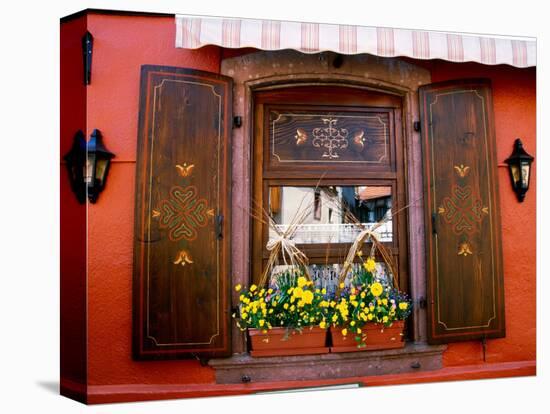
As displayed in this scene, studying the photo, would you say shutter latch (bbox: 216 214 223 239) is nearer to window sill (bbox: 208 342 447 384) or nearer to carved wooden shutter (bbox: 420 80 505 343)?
window sill (bbox: 208 342 447 384)

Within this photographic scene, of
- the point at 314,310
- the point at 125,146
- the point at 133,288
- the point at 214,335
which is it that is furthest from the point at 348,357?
the point at 125,146

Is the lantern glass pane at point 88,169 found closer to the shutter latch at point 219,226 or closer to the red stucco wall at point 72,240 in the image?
the red stucco wall at point 72,240

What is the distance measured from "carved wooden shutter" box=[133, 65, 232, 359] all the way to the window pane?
1.60ft

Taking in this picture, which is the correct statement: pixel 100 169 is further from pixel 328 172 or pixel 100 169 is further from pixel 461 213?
pixel 461 213

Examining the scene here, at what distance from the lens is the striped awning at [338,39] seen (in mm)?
2990

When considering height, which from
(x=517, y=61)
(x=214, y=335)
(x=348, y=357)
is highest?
(x=517, y=61)

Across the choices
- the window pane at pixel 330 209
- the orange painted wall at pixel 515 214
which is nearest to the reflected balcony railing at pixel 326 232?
the window pane at pixel 330 209

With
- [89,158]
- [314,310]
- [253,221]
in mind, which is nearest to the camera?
[89,158]

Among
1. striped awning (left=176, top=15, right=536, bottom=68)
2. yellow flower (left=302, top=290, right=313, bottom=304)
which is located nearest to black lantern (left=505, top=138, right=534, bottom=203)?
striped awning (left=176, top=15, right=536, bottom=68)

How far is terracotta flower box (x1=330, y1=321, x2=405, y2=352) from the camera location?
3.25m

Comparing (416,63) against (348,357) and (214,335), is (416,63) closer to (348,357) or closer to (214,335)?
(348,357)

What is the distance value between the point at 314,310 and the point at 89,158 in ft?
6.34

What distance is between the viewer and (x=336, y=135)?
3529 millimetres

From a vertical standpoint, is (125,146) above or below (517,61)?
below
